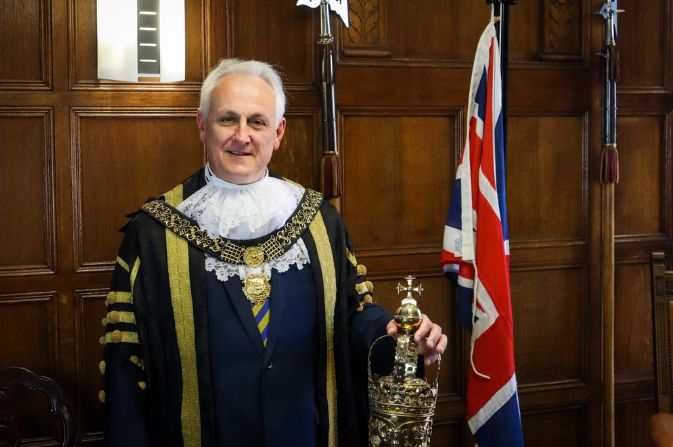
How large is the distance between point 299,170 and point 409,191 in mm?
485

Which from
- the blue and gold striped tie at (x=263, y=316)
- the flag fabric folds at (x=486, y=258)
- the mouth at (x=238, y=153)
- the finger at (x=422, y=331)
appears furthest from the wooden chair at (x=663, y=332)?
the mouth at (x=238, y=153)

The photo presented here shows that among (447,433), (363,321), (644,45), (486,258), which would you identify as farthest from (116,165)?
(644,45)

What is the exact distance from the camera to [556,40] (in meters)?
3.70

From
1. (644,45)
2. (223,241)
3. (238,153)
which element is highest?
(644,45)

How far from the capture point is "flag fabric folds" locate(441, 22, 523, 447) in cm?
309

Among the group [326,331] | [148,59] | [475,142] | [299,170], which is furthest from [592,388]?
[148,59]

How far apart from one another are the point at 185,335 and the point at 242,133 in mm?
560

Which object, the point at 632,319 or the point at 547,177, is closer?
the point at 547,177

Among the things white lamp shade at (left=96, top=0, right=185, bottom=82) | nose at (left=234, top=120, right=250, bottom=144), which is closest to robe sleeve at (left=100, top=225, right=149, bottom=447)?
nose at (left=234, top=120, right=250, bottom=144)

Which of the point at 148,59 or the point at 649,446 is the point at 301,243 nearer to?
the point at 148,59

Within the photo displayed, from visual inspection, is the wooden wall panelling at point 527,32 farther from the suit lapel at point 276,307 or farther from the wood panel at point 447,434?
the suit lapel at point 276,307

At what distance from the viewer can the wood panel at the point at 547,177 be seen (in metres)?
3.71

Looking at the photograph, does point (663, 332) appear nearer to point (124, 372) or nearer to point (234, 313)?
point (234, 313)

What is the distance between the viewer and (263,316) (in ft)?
7.67
